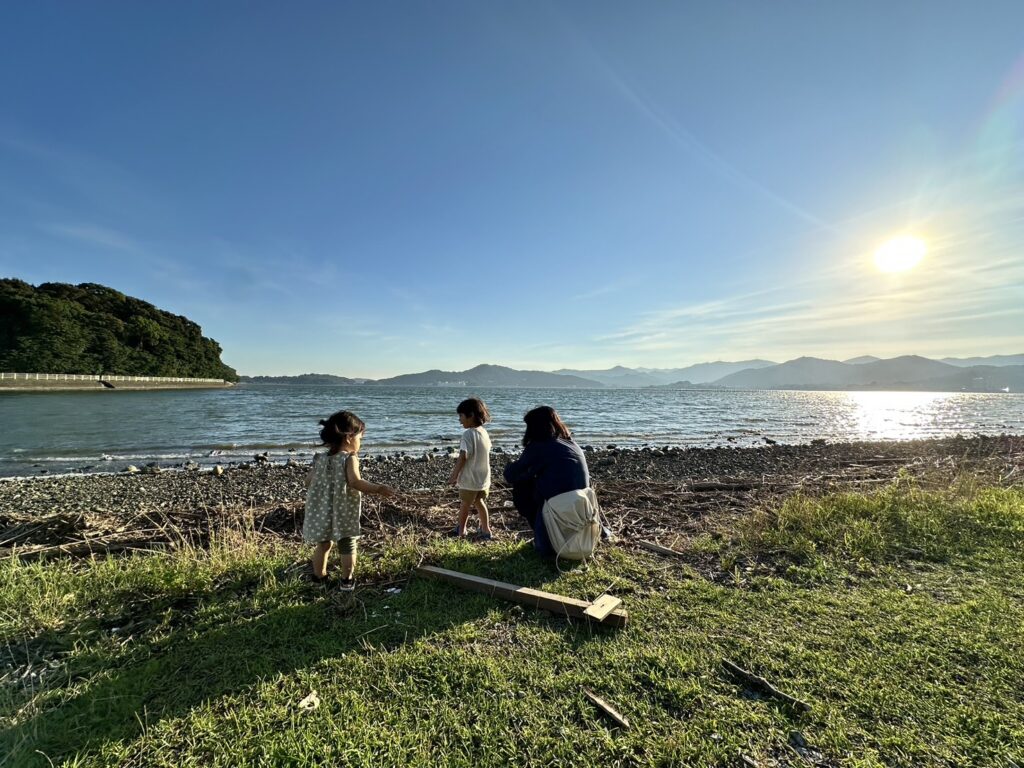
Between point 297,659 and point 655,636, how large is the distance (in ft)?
8.65

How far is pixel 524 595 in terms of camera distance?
12.7ft

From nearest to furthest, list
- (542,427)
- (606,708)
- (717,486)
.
Answer: 1. (606,708)
2. (542,427)
3. (717,486)

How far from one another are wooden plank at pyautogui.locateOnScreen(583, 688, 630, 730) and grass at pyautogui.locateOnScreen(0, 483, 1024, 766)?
0.18 feet

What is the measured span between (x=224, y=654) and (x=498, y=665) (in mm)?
1972

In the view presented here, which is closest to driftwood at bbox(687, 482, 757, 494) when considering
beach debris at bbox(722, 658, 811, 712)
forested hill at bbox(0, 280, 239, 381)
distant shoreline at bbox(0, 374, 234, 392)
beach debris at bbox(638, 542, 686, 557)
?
beach debris at bbox(638, 542, 686, 557)

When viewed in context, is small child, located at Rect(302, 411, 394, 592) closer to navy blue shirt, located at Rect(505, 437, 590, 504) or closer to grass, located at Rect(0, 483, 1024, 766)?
grass, located at Rect(0, 483, 1024, 766)

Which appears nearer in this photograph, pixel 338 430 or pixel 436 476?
pixel 338 430

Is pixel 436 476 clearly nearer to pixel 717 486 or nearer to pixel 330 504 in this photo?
pixel 717 486

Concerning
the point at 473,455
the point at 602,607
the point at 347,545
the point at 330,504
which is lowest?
the point at 602,607

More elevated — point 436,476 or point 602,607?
point 602,607

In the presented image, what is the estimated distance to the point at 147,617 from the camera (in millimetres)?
3672

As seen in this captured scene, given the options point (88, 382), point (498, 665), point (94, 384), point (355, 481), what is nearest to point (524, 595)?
point (498, 665)

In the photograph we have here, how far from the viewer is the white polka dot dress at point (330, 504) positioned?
426 centimetres

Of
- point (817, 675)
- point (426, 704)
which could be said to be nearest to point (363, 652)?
point (426, 704)
